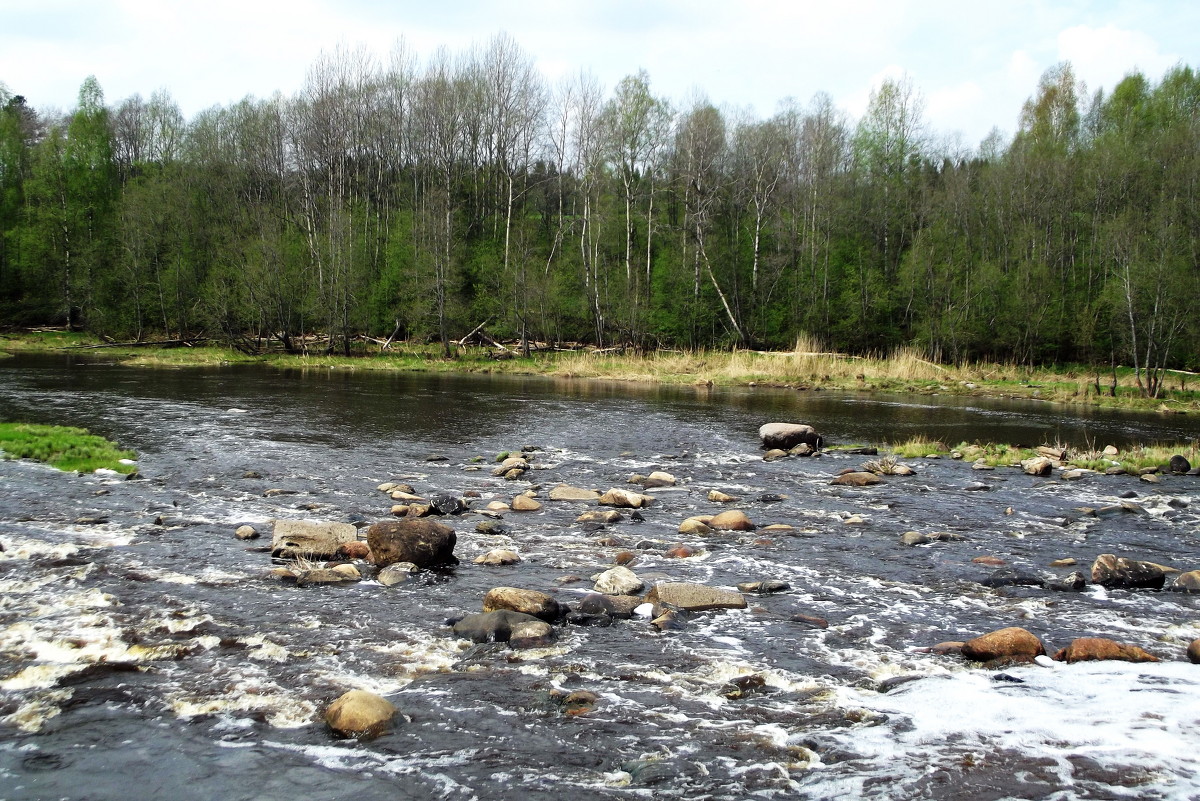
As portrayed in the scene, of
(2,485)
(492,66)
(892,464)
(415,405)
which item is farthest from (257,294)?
(892,464)

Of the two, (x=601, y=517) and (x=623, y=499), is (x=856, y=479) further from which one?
(x=601, y=517)

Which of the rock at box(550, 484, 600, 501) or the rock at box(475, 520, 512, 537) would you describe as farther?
the rock at box(550, 484, 600, 501)

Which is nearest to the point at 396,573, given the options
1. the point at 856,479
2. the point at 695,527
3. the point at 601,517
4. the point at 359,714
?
the point at 359,714

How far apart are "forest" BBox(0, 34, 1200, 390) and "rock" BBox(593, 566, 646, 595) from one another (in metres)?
45.6

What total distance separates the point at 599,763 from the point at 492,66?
207ft

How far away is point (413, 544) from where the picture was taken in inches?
392

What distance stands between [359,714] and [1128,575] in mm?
8886

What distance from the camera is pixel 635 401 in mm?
33219

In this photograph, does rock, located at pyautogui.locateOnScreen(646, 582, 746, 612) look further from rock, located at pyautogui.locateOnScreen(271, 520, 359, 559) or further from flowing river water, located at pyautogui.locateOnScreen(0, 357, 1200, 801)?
rock, located at pyautogui.locateOnScreen(271, 520, 359, 559)

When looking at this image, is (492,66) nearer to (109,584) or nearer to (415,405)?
(415,405)

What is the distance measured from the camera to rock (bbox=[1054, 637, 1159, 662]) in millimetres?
7164

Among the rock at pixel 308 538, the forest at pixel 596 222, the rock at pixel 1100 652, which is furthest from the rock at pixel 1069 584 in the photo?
the forest at pixel 596 222

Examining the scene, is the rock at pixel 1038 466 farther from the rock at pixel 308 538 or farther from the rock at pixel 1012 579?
the rock at pixel 308 538

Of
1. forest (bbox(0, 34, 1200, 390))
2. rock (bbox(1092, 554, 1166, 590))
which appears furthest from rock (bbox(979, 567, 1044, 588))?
forest (bbox(0, 34, 1200, 390))
